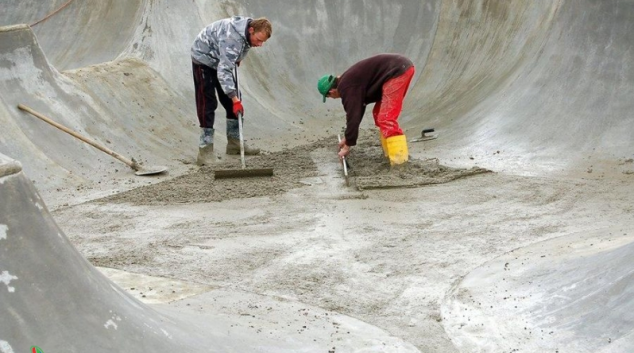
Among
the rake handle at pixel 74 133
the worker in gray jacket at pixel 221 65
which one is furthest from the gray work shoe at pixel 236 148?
the rake handle at pixel 74 133

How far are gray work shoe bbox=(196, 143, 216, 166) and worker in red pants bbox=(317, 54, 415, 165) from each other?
64.0 inches

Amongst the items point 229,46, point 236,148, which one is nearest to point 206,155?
point 236,148

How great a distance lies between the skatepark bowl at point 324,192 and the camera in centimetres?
355

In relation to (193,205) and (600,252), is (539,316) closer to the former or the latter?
(600,252)

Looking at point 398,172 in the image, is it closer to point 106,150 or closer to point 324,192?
point 324,192

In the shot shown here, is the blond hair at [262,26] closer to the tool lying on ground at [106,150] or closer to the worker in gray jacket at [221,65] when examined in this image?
the worker in gray jacket at [221,65]

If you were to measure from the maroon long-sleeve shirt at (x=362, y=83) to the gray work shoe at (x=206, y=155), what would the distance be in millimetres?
1781

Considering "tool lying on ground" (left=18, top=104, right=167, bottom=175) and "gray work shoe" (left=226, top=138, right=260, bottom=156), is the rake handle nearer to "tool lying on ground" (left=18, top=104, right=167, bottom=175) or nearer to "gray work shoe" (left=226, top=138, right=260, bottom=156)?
"tool lying on ground" (left=18, top=104, right=167, bottom=175)

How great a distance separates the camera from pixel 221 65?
26.6ft

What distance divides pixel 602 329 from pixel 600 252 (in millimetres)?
1031

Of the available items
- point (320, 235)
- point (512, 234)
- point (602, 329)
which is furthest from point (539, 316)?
point (320, 235)

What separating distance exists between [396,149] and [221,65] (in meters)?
1.96

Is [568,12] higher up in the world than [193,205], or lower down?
higher up

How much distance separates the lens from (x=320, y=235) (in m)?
5.66
